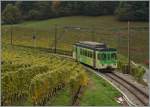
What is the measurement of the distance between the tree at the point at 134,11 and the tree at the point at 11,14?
100 ft

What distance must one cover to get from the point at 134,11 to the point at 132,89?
299 ft

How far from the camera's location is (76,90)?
34.2m

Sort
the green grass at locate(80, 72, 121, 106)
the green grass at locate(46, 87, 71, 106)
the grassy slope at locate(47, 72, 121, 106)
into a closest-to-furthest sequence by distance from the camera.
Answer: the green grass at locate(46, 87, 71, 106) < the grassy slope at locate(47, 72, 121, 106) < the green grass at locate(80, 72, 121, 106)

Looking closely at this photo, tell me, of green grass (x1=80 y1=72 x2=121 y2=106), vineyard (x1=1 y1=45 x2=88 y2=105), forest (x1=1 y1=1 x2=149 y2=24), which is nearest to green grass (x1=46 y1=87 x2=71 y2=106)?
vineyard (x1=1 y1=45 x2=88 y2=105)

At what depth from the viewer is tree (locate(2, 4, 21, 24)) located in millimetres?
140000

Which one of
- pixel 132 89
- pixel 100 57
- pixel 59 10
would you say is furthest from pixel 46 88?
pixel 59 10

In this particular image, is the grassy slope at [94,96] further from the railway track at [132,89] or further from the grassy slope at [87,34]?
the grassy slope at [87,34]

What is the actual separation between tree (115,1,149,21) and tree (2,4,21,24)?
30574 mm

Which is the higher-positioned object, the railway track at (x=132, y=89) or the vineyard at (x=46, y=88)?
the vineyard at (x=46, y=88)

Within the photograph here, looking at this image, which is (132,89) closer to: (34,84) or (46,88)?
(46,88)

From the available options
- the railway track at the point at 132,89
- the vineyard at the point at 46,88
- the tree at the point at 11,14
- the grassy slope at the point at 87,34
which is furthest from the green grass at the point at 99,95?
the tree at the point at 11,14

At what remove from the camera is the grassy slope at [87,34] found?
104188 mm

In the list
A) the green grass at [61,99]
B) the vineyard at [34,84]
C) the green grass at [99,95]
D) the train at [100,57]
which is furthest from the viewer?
the train at [100,57]

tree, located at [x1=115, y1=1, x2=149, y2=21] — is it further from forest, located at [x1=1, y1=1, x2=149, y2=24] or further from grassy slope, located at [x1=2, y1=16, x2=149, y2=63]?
grassy slope, located at [x1=2, y1=16, x2=149, y2=63]
